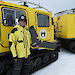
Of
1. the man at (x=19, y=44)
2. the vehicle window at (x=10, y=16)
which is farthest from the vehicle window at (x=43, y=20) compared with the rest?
the man at (x=19, y=44)

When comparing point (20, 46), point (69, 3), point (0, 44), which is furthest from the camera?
point (69, 3)

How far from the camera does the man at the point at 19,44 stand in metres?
3.23

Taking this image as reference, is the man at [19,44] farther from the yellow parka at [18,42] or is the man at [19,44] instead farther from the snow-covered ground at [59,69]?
the snow-covered ground at [59,69]

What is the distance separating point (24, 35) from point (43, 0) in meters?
7.32

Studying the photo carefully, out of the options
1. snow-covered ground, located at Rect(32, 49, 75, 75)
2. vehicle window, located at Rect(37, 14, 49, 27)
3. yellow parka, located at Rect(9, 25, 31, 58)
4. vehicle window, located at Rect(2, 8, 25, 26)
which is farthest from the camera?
vehicle window, located at Rect(37, 14, 49, 27)

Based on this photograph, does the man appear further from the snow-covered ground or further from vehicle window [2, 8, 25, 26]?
the snow-covered ground

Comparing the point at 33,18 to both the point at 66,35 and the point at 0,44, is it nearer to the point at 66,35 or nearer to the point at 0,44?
the point at 0,44

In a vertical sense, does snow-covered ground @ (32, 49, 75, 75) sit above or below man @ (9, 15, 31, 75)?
below

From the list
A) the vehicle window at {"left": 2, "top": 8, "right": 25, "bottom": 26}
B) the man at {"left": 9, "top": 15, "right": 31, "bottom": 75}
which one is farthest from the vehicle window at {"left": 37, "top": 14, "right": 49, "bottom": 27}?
the man at {"left": 9, "top": 15, "right": 31, "bottom": 75}

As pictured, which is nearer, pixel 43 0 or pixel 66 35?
pixel 66 35

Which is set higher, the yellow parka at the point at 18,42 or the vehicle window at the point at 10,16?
the vehicle window at the point at 10,16

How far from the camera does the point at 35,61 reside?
4691mm

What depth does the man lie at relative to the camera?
3.23 meters

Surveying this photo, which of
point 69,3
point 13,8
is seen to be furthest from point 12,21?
point 69,3
